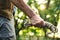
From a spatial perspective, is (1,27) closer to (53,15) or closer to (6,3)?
(6,3)

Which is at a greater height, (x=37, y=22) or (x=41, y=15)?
(x=41, y=15)

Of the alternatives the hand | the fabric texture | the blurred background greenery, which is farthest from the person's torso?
the blurred background greenery

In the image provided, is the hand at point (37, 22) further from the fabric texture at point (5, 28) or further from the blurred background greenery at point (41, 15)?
the blurred background greenery at point (41, 15)

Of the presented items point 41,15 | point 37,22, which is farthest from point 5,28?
point 41,15

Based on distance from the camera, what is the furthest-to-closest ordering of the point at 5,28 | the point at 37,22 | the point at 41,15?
the point at 41,15 < the point at 5,28 < the point at 37,22

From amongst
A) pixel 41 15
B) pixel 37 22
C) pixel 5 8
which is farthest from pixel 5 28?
pixel 41 15

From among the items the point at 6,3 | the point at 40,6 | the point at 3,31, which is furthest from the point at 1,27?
the point at 40,6

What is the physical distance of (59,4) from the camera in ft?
14.3

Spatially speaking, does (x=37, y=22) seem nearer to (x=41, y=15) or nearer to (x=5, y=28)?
(x=5, y=28)

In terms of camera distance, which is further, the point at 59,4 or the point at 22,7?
the point at 59,4

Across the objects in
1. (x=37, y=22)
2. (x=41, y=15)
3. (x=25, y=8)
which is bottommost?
(x=37, y=22)

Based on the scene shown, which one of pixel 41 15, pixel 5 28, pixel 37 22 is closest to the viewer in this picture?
pixel 37 22

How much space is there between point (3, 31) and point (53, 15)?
2942mm

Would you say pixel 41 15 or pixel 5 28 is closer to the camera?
pixel 5 28
